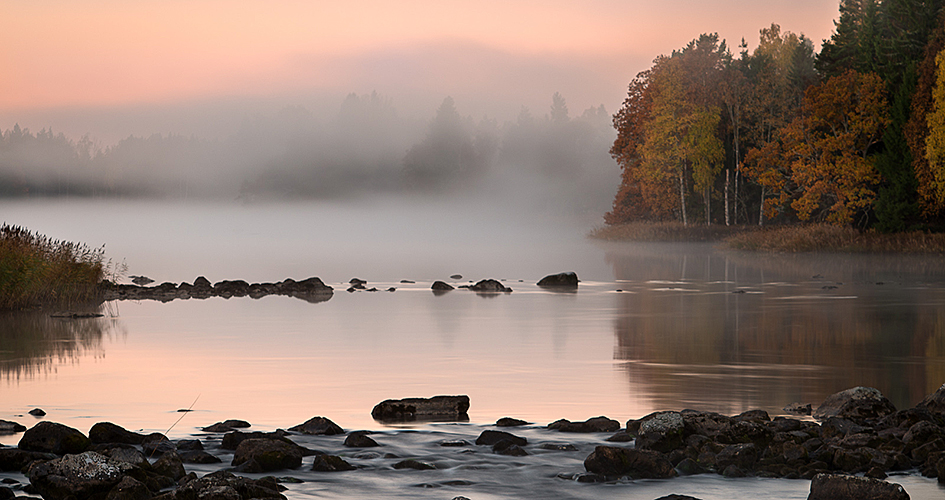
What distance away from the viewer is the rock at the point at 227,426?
9541mm

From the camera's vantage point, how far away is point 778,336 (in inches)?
718

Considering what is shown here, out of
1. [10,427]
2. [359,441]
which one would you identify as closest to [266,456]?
[359,441]

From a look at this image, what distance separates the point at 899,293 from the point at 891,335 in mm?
11407

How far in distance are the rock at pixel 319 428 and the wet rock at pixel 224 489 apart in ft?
6.98

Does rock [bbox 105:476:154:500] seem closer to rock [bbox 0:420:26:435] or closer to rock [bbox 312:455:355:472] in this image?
rock [bbox 312:455:355:472]

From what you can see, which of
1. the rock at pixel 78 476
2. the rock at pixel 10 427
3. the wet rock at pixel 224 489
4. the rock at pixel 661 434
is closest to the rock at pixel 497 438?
the rock at pixel 661 434

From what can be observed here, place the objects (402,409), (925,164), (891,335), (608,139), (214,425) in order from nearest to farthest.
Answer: (214,425), (402,409), (891,335), (925,164), (608,139)

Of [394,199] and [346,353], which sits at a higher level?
[394,199]

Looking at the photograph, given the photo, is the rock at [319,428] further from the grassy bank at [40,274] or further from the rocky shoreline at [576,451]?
the grassy bank at [40,274]

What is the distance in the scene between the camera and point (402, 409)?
10484mm

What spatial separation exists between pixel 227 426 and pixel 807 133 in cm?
5420

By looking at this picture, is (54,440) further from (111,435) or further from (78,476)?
(78,476)

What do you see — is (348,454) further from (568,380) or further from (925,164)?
(925,164)

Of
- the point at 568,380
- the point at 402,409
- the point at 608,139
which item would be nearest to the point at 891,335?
the point at 568,380
